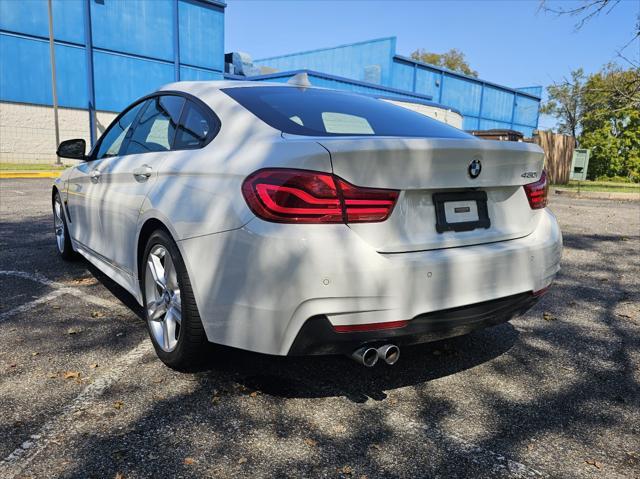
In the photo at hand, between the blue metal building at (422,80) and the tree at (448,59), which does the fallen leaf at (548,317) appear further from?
the tree at (448,59)

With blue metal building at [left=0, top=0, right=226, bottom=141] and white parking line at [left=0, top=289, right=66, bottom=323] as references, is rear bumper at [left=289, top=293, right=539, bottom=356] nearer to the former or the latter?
white parking line at [left=0, top=289, right=66, bottom=323]

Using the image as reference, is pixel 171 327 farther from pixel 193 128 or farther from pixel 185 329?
pixel 193 128

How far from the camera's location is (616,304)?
14.5 feet

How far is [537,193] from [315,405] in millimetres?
1643

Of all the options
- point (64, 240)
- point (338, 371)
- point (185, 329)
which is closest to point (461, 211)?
point (338, 371)

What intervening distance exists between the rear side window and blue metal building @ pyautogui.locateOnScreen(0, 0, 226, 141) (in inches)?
830

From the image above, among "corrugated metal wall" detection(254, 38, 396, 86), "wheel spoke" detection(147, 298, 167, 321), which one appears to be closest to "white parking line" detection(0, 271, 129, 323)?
"wheel spoke" detection(147, 298, 167, 321)

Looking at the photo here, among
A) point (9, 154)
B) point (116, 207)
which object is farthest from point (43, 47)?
point (116, 207)

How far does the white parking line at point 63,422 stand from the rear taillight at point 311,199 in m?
1.31

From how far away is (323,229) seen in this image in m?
2.09

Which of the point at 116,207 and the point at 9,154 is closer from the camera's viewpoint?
the point at 116,207

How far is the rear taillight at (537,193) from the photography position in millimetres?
2781

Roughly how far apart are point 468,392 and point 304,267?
51.2 inches

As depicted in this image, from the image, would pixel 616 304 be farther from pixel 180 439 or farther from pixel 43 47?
pixel 43 47
